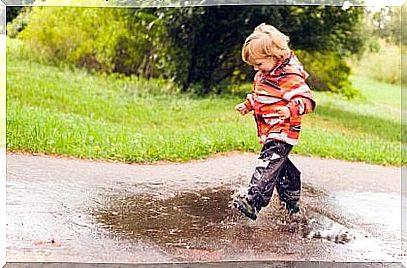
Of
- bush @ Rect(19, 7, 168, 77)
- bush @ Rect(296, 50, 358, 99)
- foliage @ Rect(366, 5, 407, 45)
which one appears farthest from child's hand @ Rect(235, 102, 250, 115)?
foliage @ Rect(366, 5, 407, 45)

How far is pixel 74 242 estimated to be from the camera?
361 cm

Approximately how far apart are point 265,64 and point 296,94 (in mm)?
226

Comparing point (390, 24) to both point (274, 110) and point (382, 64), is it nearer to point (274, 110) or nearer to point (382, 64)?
point (382, 64)

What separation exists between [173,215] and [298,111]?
0.86m

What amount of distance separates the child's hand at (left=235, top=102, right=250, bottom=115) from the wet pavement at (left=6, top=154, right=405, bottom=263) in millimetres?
254

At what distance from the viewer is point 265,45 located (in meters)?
3.72

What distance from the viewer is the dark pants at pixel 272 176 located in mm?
3730

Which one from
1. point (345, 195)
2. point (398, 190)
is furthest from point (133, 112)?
point (398, 190)

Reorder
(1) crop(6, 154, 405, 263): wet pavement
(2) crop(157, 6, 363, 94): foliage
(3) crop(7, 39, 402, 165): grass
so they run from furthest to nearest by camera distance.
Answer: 1. (2) crop(157, 6, 363, 94): foliage
2. (3) crop(7, 39, 402, 165): grass
3. (1) crop(6, 154, 405, 263): wet pavement

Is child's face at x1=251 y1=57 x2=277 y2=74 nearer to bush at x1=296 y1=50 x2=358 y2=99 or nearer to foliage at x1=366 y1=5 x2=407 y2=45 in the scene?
bush at x1=296 y1=50 x2=358 y2=99

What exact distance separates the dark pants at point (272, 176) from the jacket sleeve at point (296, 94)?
0.20 meters

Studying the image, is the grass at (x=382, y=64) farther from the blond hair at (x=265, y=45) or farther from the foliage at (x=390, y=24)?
the blond hair at (x=265, y=45)

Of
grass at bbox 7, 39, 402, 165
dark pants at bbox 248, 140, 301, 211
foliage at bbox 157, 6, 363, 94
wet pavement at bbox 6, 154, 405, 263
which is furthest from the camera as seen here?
foliage at bbox 157, 6, 363, 94

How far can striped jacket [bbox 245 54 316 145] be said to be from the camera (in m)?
3.65
